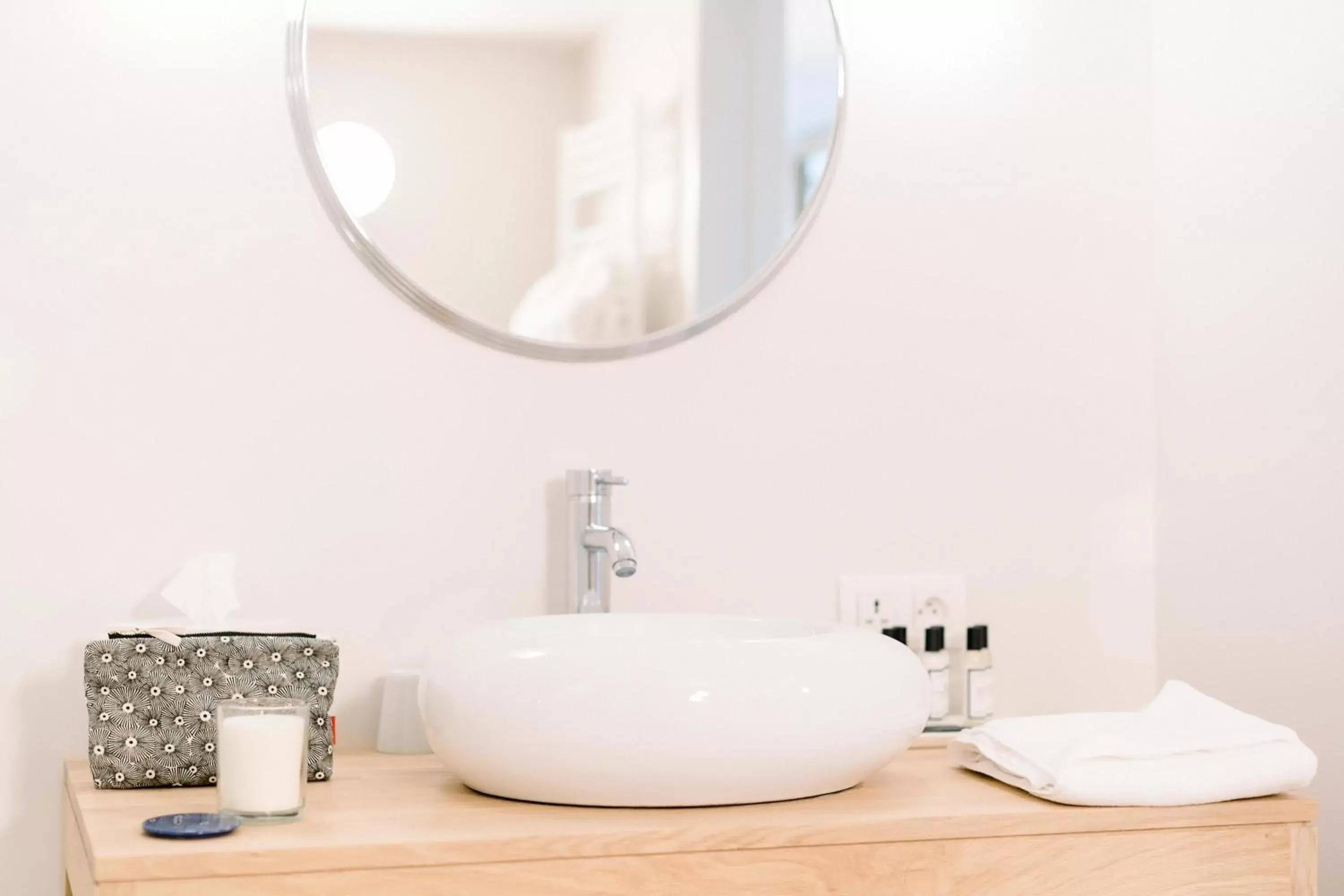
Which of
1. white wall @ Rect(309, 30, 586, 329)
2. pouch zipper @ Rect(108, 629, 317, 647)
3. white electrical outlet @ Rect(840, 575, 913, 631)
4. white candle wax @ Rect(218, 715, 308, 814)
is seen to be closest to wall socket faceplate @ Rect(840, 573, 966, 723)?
white electrical outlet @ Rect(840, 575, 913, 631)

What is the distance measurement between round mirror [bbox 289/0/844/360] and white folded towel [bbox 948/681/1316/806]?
62cm

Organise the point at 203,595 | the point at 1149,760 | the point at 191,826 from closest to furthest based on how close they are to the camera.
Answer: the point at 191,826 → the point at 1149,760 → the point at 203,595

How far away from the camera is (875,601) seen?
5.51 feet

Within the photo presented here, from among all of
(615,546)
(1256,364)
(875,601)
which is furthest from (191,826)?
(1256,364)

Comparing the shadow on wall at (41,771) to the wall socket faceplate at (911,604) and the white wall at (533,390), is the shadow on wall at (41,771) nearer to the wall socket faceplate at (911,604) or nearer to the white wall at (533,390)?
the white wall at (533,390)

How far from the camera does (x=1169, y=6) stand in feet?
6.05

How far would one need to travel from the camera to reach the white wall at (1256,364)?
1.65 metres

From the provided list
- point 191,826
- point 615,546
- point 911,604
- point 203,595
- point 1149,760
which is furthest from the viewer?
point 911,604

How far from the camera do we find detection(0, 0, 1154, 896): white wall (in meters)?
1.40

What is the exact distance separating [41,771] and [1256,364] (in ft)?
4.72

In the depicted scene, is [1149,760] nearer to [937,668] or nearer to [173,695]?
[937,668]

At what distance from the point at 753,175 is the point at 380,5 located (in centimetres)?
46

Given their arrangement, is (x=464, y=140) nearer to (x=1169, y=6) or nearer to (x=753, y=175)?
(x=753, y=175)

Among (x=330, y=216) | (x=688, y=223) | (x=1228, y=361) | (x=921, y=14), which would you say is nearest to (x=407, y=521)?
(x=330, y=216)
